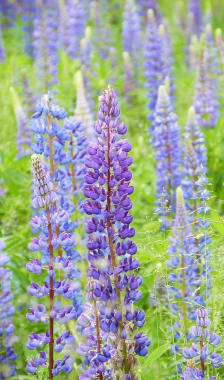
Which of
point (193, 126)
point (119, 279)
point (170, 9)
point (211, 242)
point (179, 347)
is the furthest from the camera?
point (170, 9)

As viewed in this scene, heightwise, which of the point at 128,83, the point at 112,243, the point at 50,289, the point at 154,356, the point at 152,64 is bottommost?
the point at 154,356

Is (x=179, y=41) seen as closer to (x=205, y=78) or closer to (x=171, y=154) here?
(x=205, y=78)

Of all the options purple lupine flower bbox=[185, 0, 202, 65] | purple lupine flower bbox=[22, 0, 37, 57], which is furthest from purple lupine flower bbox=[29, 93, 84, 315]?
purple lupine flower bbox=[22, 0, 37, 57]

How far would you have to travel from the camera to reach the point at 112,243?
264cm

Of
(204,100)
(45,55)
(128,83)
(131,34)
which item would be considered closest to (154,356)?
(204,100)

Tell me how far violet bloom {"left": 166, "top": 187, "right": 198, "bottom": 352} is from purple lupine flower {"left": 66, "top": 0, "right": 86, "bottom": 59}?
546cm

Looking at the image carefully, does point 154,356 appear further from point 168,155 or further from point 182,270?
point 168,155

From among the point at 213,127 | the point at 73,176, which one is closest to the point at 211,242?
the point at 73,176

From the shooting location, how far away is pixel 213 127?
20.4ft

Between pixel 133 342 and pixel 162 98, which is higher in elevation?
pixel 162 98

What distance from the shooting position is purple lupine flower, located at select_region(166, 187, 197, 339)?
3.49 metres

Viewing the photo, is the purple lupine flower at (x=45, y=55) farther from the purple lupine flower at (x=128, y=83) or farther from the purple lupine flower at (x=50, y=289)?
the purple lupine flower at (x=50, y=289)

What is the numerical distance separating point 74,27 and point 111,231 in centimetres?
710

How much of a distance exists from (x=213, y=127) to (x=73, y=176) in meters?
2.51
